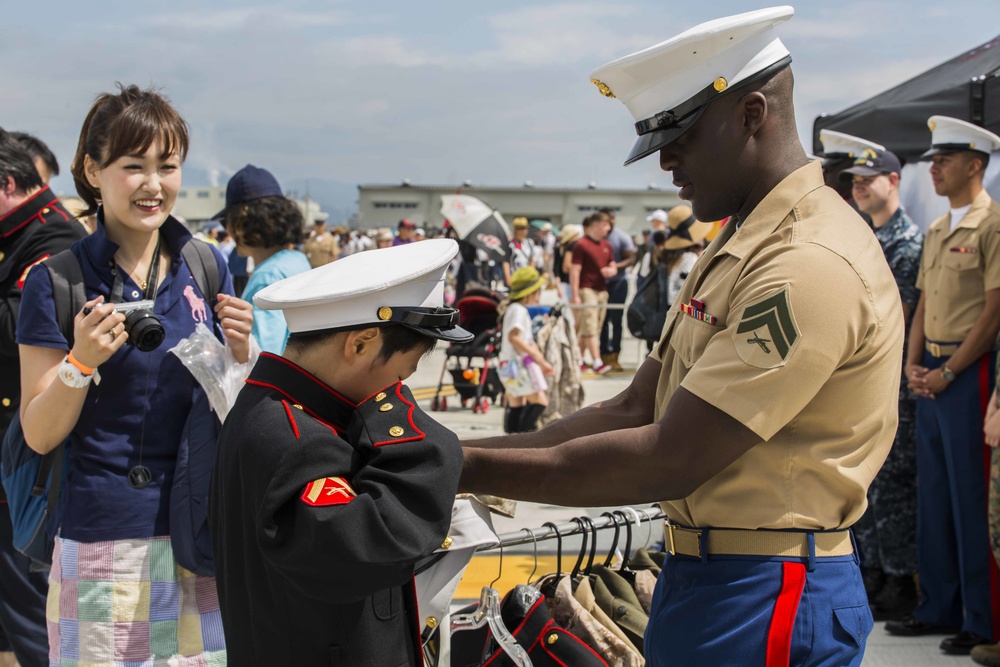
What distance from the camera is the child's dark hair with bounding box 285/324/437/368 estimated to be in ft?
6.25

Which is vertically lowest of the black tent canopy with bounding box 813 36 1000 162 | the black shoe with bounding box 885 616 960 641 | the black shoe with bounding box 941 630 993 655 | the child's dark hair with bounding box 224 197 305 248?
the black shoe with bounding box 885 616 960 641

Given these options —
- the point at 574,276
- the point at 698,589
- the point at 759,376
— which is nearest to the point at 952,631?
the point at 698,589

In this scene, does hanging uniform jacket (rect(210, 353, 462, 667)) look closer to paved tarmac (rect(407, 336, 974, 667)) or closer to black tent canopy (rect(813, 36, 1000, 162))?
paved tarmac (rect(407, 336, 974, 667))

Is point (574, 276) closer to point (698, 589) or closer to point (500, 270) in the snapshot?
point (500, 270)


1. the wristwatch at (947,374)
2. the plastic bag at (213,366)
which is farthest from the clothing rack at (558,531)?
the wristwatch at (947,374)

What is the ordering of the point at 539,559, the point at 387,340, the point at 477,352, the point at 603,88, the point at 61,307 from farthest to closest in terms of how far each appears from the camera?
the point at 477,352
the point at 539,559
the point at 61,307
the point at 603,88
the point at 387,340

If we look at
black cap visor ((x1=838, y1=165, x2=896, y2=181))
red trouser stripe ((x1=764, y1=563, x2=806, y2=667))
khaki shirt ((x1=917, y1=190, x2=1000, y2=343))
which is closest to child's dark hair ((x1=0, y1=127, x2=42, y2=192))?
red trouser stripe ((x1=764, y1=563, x2=806, y2=667))

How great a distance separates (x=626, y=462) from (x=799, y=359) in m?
0.39

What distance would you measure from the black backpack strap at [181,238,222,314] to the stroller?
568 cm

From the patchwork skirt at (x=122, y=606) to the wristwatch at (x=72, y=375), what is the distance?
45 cm

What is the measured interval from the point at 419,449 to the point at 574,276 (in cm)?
1168

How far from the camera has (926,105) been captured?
570cm

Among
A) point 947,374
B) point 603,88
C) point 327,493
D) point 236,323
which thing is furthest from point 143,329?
point 947,374

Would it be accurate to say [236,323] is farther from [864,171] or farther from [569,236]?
[569,236]
